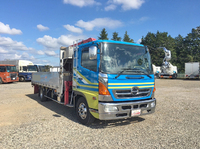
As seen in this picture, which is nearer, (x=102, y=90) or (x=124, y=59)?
(x=102, y=90)

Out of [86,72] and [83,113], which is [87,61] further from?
[83,113]

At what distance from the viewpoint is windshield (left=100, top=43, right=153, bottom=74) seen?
15.0 ft

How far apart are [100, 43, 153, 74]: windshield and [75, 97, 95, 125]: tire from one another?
4.37ft

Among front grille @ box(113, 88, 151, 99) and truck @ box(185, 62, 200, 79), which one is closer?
front grille @ box(113, 88, 151, 99)

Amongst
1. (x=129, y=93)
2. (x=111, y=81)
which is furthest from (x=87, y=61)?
(x=129, y=93)

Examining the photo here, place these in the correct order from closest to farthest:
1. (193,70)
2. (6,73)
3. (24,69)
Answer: (6,73) → (24,69) → (193,70)

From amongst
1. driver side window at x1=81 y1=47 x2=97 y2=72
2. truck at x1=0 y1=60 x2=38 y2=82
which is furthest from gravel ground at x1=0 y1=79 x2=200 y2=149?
truck at x1=0 y1=60 x2=38 y2=82

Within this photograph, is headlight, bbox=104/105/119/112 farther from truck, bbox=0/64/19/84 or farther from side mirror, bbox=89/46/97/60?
truck, bbox=0/64/19/84

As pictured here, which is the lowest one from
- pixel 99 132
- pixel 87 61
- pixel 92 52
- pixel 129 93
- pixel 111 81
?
pixel 99 132

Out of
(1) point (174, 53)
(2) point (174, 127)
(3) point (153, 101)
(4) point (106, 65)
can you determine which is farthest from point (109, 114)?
(1) point (174, 53)

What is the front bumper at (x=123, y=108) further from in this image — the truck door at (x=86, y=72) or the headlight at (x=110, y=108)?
the truck door at (x=86, y=72)

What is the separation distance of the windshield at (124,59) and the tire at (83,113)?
4.37 ft

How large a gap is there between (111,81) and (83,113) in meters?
1.48

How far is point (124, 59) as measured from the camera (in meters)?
4.89
